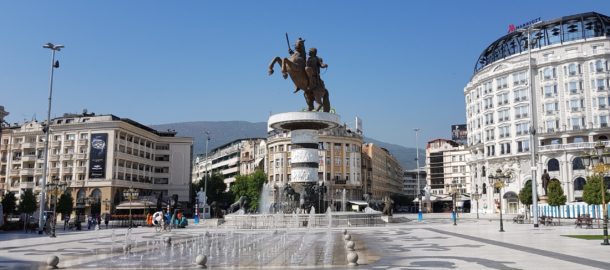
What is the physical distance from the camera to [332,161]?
100312mm

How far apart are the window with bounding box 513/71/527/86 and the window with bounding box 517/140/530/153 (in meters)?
9.95

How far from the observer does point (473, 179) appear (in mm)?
98188

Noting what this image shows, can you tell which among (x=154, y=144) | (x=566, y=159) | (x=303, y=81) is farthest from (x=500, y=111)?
(x=154, y=144)

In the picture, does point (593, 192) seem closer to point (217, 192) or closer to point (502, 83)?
point (502, 83)

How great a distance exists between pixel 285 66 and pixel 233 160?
96244 mm

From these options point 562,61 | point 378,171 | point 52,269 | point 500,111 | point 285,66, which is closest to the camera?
point 52,269

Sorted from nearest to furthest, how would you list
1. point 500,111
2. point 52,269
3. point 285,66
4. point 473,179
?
point 52,269 < point 285,66 < point 500,111 < point 473,179

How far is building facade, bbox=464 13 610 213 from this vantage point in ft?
253

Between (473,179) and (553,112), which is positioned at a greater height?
(553,112)

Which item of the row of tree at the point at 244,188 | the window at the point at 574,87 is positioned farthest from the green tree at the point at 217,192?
the window at the point at 574,87

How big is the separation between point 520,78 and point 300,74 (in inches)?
2302

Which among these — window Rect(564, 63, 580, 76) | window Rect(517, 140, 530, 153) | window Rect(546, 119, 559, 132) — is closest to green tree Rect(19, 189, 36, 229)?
window Rect(517, 140, 530, 153)

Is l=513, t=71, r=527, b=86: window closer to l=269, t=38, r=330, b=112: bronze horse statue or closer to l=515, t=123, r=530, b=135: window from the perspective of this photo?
l=515, t=123, r=530, b=135: window

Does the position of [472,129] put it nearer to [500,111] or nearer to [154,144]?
[500,111]
